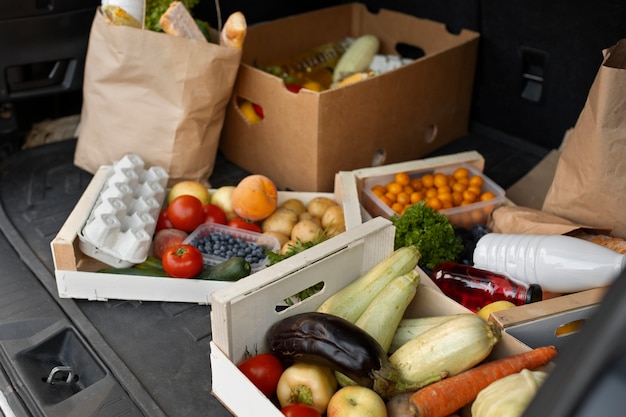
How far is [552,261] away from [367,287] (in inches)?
15.7

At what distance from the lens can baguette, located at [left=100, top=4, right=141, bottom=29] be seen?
1.68 metres

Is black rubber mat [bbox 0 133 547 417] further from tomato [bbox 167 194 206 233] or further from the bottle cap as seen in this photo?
the bottle cap

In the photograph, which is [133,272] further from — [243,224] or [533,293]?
[533,293]

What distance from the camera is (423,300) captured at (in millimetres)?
1250

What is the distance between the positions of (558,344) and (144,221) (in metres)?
0.89

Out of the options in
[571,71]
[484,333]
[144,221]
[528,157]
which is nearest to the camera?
[484,333]

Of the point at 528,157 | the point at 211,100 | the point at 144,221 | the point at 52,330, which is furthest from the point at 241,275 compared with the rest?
the point at 528,157

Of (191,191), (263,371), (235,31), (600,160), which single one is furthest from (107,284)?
(600,160)

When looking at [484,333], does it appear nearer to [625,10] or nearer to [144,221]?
[144,221]

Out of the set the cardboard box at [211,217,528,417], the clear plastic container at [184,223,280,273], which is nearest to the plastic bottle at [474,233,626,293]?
the cardboard box at [211,217,528,417]

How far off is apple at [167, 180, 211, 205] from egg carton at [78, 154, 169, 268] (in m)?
0.03

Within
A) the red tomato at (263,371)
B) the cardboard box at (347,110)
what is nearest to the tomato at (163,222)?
the cardboard box at (347,110)

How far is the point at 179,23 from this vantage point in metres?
1.67

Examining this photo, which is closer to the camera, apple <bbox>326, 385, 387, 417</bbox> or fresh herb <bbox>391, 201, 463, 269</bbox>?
apple <bbox>326, 385, 387, 417</bbox>
